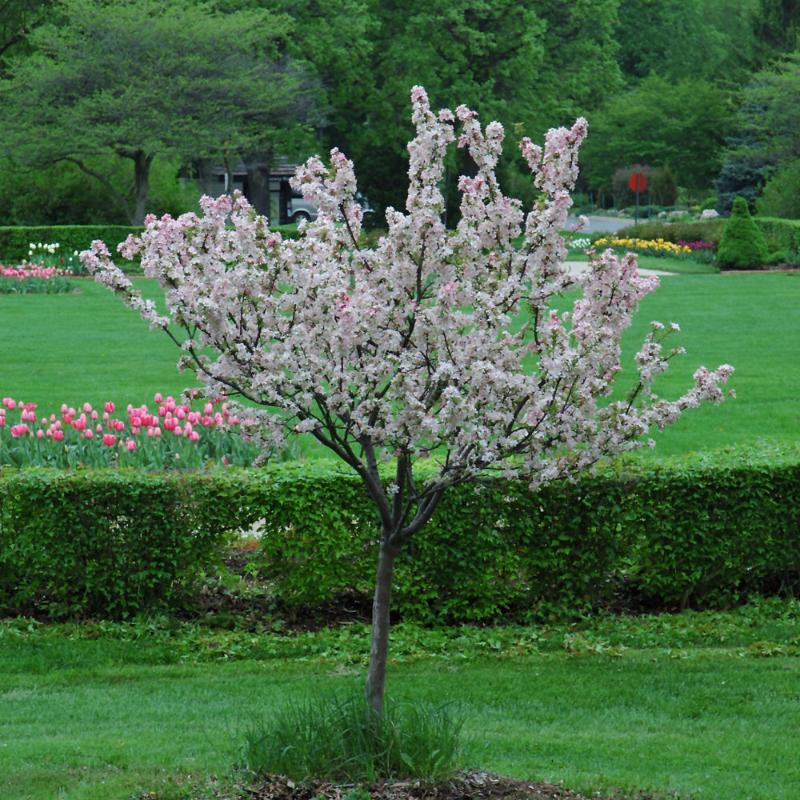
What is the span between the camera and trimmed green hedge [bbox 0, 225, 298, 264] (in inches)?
1336

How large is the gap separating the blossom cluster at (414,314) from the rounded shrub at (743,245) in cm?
2923

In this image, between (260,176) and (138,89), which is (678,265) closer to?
(138,89)

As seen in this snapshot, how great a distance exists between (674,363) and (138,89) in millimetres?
23572

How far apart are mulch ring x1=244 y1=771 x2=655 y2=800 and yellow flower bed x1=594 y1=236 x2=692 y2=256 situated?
33070mm

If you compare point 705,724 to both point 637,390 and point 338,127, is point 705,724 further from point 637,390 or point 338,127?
point 338,127

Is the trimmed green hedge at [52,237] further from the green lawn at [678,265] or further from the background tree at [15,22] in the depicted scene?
the background tree at [15,22]

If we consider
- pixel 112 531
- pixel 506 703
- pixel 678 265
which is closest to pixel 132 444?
pixel 112 531

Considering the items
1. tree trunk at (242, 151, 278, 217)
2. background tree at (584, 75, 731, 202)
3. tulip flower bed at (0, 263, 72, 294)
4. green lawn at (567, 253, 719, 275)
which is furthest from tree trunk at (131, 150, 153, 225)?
background tree at (584, 75, 731, 202)

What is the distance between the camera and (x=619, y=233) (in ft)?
144

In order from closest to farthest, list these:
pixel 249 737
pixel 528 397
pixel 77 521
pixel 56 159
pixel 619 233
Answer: pixel 249 737
pixel 528 397
pixel 77 521
pixel 56 159
pixel 619 233

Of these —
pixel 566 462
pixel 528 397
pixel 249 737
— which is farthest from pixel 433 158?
pixel 249 737

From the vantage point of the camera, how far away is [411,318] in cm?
462

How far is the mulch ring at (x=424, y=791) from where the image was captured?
4273 millimetres

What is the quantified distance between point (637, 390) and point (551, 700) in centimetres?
163
